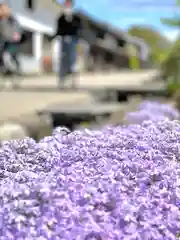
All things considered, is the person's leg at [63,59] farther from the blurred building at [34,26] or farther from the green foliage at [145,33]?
the green foliage at [145,33]

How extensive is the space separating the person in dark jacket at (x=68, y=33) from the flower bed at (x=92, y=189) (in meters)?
10.5

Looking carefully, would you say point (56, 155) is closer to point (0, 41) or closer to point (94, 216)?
point (94, 216)

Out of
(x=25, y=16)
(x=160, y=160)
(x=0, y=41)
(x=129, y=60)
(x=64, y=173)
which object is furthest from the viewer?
(x=129, y=60)

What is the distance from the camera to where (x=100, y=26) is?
4953cm

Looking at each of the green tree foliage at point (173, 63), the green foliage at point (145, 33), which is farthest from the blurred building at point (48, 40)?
the green foliage at point (145, 33)

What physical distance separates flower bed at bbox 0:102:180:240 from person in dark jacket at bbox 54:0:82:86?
1055 centimetres

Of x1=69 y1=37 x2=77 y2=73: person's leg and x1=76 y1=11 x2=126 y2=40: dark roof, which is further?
x1=76 y1=11 x2=126 y2=40: dark roof

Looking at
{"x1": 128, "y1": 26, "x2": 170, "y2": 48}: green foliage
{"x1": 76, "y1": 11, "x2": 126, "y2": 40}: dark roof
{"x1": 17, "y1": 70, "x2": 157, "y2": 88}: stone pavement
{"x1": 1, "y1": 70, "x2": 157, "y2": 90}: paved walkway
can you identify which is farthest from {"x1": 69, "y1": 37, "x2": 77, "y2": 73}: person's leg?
{"x1": 128, "y1": 26, "x2": 170, "y2": 48}: green foliage

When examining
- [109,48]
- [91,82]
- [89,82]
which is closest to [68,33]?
[89,82]

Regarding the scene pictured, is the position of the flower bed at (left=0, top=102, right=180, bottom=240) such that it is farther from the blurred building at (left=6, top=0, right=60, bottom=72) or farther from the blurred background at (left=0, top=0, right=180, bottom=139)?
the blurred building at (left=6, top=0, right=60, bottom=72)

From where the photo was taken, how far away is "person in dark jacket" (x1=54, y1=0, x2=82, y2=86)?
13102mm

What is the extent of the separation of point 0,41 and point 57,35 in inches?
49.6

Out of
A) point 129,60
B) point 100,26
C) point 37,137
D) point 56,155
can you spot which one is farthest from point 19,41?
point 129,60

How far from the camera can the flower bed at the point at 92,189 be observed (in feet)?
6.48
